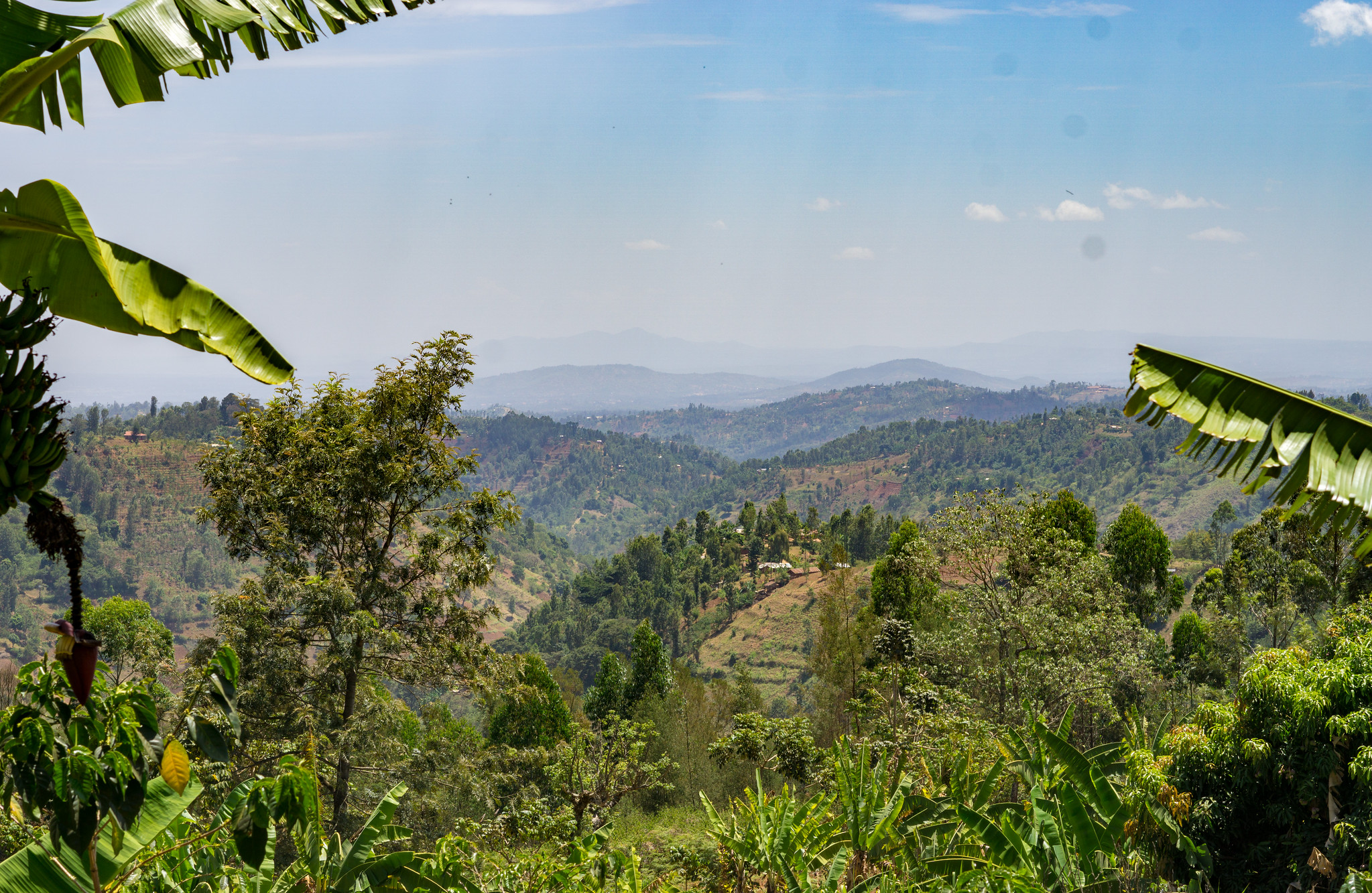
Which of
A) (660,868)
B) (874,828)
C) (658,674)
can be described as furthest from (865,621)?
(874,828)

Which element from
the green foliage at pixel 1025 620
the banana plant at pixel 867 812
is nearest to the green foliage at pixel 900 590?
the green foliage at pixel 1025 620

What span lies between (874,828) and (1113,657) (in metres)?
10.2

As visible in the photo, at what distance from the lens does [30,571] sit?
92250 millimetres

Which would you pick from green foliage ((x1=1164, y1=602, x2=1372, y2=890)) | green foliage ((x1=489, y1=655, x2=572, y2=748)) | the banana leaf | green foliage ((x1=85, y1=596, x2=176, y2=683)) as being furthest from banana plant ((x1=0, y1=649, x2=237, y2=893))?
green foliage ((x1=489, y1=655, x2=572, y2=748))

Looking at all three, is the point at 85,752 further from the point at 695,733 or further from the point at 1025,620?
the point at 695,733

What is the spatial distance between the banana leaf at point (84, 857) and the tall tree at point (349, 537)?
19.7 feet

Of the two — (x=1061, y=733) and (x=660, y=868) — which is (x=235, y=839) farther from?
(x=660, y=868)

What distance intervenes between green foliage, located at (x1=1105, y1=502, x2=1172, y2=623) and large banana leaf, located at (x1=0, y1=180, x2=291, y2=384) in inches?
984

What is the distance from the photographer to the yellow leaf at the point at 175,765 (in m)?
2.58

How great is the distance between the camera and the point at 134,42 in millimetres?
2451

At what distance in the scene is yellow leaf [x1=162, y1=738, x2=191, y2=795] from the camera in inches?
102

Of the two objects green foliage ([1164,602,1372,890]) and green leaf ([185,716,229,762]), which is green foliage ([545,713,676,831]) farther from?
green leaf ([185,716,229,762])

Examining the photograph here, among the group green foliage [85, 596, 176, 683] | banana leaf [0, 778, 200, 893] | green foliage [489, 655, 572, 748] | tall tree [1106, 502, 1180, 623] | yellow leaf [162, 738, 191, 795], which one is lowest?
green foliage [489, 655, 572, 748]

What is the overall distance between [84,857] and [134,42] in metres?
2.65
